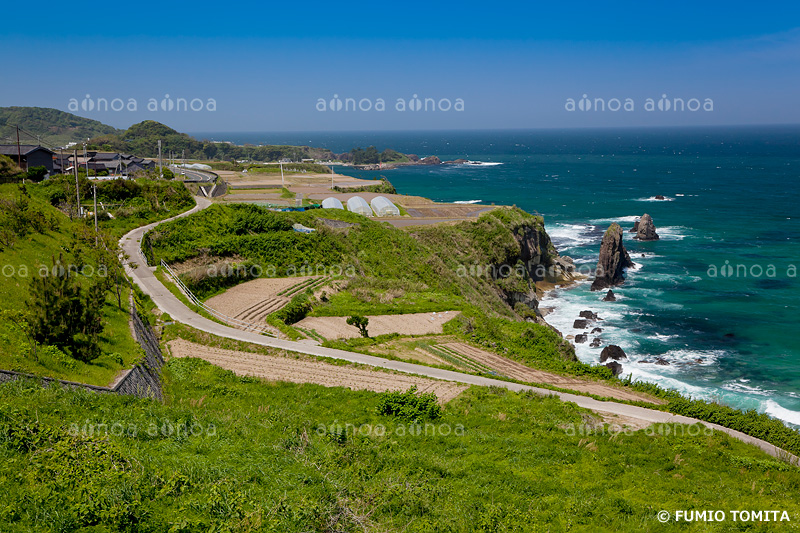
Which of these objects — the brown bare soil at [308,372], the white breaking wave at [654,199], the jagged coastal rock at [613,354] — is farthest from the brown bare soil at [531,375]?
the white breaking wave at [654,199]

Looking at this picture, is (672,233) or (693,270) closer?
(693,270)

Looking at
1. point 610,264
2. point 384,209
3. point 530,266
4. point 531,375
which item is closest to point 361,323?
point 531,375

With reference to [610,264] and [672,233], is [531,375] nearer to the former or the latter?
[610,264]

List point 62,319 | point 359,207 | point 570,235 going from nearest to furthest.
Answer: point 62,319 → point 359,207 → point 570,235

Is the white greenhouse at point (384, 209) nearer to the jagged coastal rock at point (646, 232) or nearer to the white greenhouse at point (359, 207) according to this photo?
the white greenhouse at point (359, 207)

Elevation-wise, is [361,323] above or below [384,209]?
below

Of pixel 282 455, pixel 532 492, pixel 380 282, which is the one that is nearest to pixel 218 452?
pixel 282 455

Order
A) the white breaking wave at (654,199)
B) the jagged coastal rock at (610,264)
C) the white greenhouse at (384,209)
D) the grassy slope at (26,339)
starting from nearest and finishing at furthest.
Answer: the grassy slope at (26,339), the jagged coastal rock at (610,264), the white greenhouse at (384,209), the white breaking wave at (654,199)
